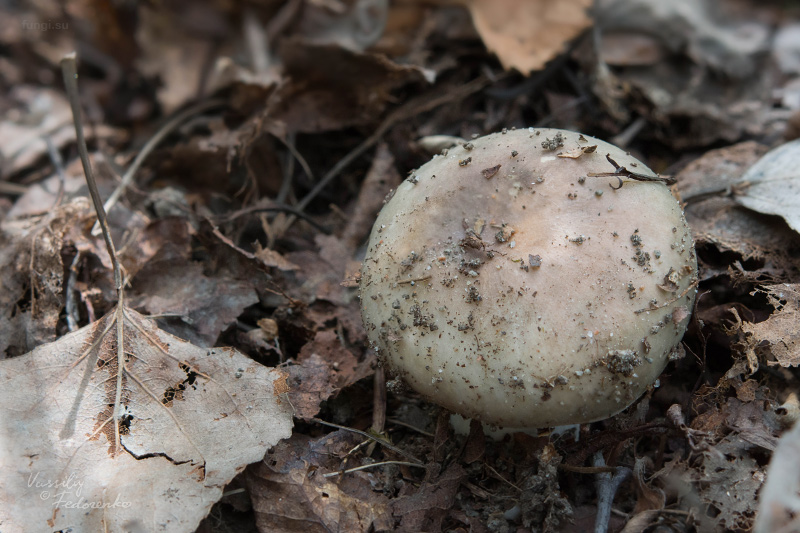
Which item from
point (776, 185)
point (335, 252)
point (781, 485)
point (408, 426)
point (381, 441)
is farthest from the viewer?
point (335, 252)

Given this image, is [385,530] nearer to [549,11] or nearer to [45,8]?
[549,11]

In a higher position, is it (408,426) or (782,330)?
(782,330)

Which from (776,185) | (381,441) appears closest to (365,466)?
(381,441)

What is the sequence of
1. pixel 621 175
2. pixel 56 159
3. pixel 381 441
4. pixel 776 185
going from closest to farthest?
pixel 621 175, pixel 381 441, pixel 776 185, pixel 56 159

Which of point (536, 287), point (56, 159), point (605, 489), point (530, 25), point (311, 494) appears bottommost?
point (605, 489)

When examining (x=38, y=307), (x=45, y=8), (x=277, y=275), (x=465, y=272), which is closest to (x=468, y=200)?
(x=465, y=272)

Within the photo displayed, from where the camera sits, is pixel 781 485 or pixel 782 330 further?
pixel 782 330

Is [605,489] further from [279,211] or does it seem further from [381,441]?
[279,211]

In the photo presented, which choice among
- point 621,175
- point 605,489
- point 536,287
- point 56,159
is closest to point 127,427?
point 536,287
